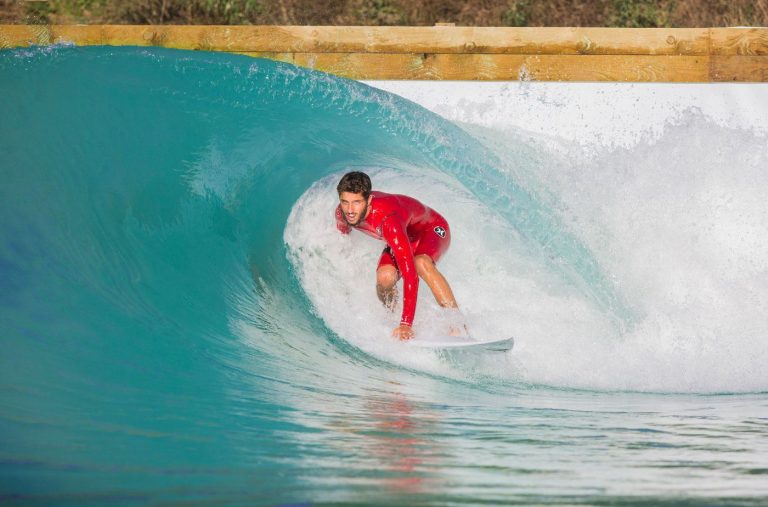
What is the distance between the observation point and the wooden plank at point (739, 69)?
624cm

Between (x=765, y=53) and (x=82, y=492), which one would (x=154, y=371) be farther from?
(x=765, y=53)

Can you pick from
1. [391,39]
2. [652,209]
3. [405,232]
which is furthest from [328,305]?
[391,39]

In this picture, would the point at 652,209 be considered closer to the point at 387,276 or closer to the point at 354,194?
the point at 387,276

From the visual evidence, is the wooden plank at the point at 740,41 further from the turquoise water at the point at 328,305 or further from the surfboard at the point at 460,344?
the surfboard at the point at 460,344

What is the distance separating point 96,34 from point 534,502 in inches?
209

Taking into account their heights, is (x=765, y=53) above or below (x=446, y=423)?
above

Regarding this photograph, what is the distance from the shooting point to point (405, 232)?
3949mm

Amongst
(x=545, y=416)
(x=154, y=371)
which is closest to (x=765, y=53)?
(x=545, y=416)

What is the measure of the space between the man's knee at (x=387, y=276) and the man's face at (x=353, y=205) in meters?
0.36

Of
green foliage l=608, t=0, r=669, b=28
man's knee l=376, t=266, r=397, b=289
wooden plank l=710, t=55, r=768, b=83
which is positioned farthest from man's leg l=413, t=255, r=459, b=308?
green foliage l=608, t=0, r=669, b=28

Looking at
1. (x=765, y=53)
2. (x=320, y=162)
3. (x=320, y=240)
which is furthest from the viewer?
(x=765, y=53)

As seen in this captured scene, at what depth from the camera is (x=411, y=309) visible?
12.5 ft

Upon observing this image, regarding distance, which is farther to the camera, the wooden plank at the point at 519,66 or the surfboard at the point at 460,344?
the wooden plank at the point at 519,66

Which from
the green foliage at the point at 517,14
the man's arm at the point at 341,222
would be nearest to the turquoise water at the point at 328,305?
the man's arm at the point at 341,222
